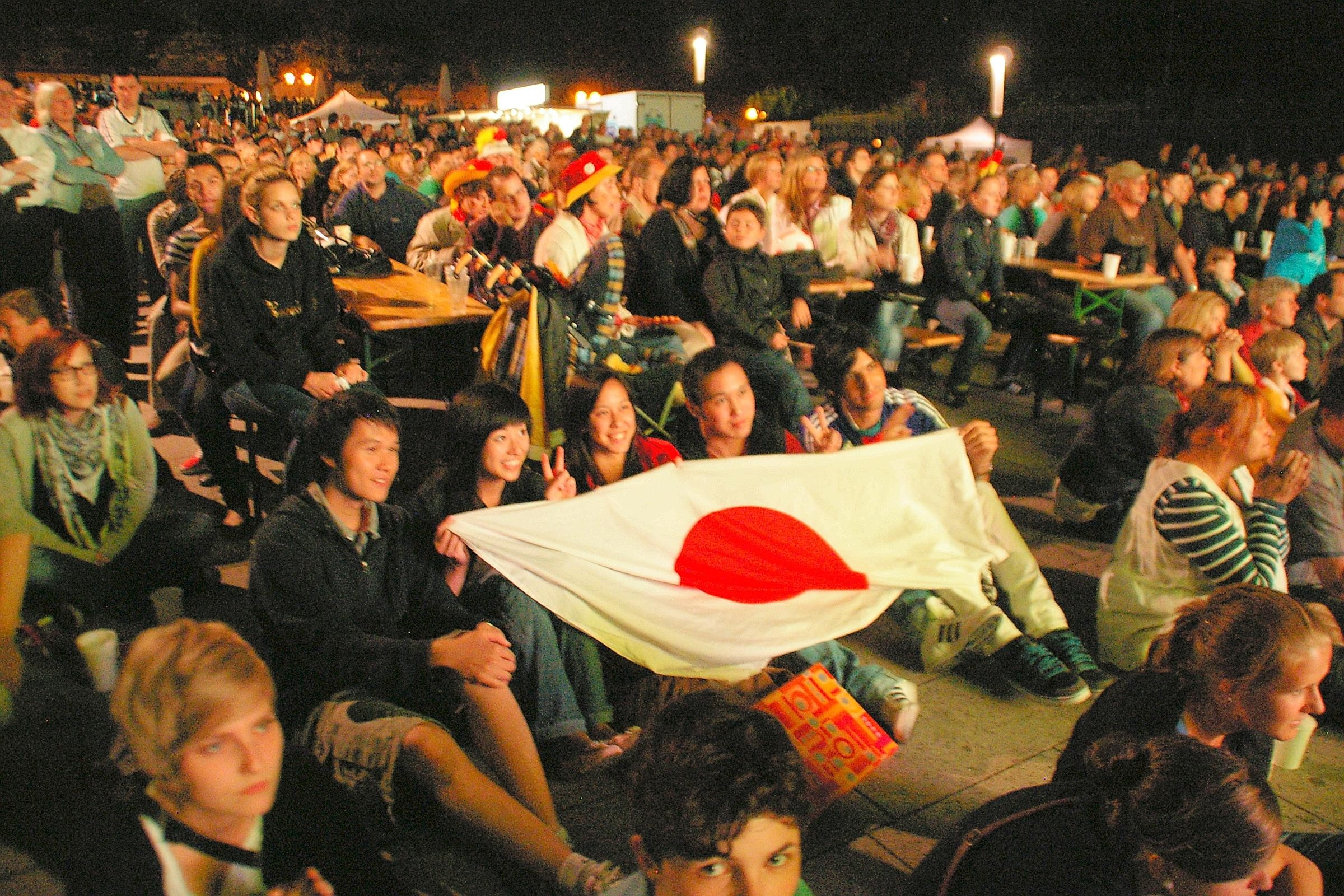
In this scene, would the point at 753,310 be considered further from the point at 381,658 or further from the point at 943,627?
the point at 381,658

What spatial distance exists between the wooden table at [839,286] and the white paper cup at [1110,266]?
1.94m

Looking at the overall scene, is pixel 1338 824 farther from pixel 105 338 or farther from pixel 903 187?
pixel 105 338

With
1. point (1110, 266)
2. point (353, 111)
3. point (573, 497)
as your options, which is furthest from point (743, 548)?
point (353, 111)

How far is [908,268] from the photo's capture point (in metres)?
7.33

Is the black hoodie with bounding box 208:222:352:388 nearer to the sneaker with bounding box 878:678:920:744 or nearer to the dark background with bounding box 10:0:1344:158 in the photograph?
the sneaker with bounding box 878:678:920:744

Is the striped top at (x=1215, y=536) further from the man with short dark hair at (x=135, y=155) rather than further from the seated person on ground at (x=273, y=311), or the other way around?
the man with short dark hair at (x=135, y=155)

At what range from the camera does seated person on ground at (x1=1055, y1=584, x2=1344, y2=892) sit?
2266 millimetres

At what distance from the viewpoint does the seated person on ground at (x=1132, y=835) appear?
5.63 ft

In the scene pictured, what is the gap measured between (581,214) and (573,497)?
3.12m

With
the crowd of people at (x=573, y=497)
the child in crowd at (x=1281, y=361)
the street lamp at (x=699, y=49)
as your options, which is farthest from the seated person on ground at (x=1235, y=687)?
the street lamp at (x=699, y=49)

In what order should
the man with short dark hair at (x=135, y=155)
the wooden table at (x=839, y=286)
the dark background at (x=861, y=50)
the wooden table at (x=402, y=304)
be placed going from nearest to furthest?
1. the wooden table at (x=402, y=304)
2. the wooden table at (x=839, y=286)
3. the man with short dark hair at (x=135, y=155)
4. the dark background at (x=861, y=50)

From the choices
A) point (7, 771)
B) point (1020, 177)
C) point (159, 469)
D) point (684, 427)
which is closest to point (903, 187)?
point (1020, 177)

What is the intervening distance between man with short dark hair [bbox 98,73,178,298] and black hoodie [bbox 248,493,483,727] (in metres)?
6.69

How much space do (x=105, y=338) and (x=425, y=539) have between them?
5.81 m
